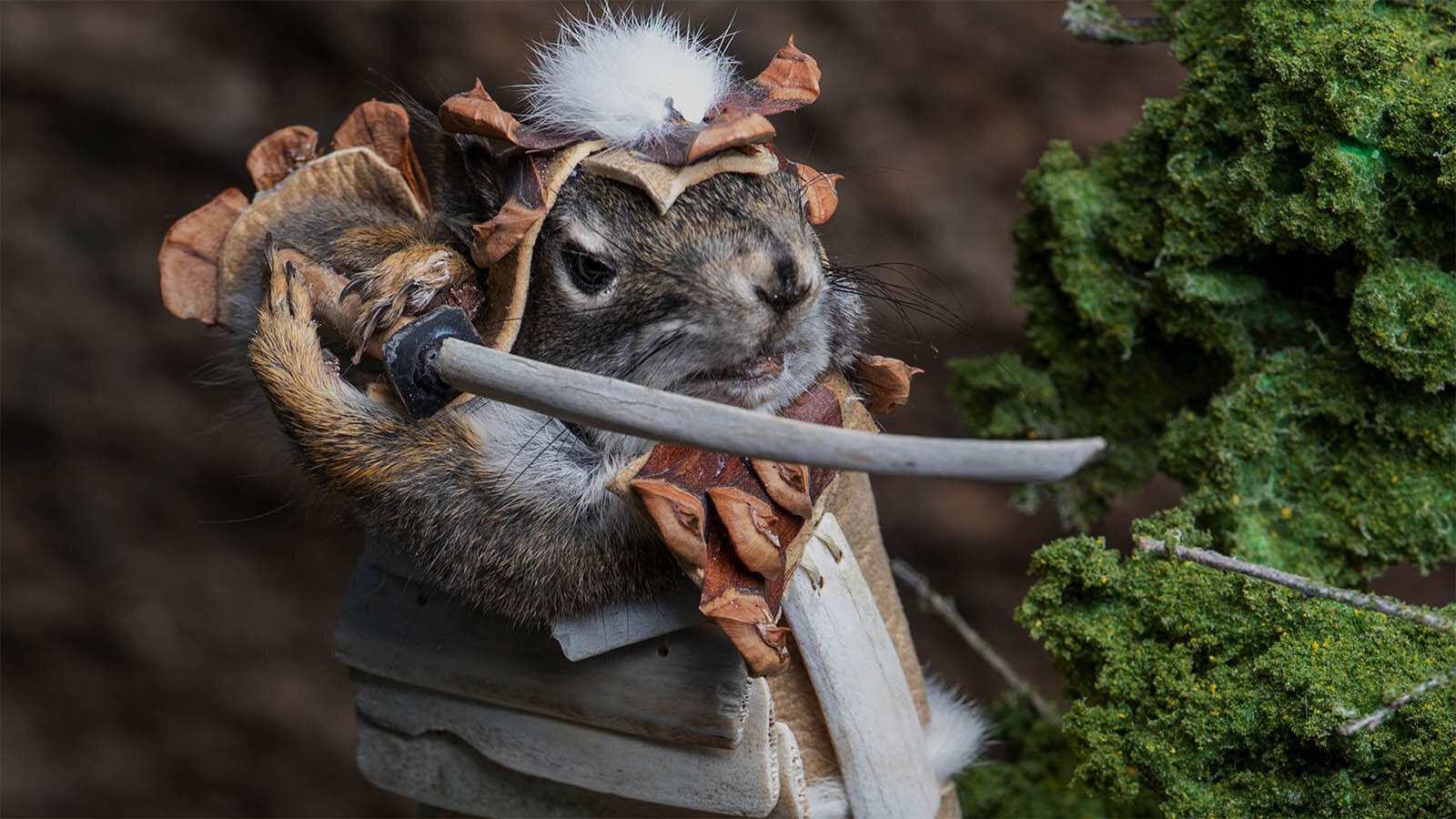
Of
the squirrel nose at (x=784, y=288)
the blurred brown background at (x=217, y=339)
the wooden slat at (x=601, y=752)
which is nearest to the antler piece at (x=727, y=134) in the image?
the squirrel nose at (x=784, y=288)

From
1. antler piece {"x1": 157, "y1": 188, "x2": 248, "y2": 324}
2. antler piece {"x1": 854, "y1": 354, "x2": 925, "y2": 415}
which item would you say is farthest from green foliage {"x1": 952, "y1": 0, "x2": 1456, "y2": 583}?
antler piece {"x1": 157, "y1": 188, "x2": 248, "y2": 324}

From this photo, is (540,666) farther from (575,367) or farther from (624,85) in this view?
(624,85)

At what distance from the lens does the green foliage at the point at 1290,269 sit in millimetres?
1336

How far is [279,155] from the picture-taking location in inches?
59.2

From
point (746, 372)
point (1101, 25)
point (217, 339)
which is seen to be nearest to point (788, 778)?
point (746, 372)

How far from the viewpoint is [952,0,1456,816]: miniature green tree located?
1243mm

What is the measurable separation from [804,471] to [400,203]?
23.4 inches

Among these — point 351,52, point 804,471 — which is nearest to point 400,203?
point 804,471

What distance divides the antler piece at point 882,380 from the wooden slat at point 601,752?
0.33 metres

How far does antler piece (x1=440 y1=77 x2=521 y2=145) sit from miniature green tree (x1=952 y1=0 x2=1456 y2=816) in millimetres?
703

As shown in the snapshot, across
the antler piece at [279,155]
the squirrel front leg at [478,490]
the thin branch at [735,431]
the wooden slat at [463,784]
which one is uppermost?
the antler piece at [279,155]

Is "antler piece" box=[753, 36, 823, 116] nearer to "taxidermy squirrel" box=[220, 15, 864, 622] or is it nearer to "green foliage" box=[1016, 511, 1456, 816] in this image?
"taxidermy squirrel" box=[220, 15, 864, 622]

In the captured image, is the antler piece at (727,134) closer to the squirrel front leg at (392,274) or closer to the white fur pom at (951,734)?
the squirrel front leg at (392,274)

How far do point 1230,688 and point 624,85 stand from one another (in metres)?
0.82
